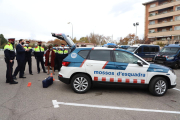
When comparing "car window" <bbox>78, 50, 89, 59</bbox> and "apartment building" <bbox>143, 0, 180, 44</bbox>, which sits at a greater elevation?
"apartment building" <bbox>143, 0, 180, 44</bbox>

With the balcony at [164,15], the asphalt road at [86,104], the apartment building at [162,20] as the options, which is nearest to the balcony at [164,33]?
the apartment building at [162,20]

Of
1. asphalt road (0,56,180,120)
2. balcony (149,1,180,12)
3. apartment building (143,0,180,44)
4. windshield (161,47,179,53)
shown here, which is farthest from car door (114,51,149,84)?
balcony (149,1,180,12)

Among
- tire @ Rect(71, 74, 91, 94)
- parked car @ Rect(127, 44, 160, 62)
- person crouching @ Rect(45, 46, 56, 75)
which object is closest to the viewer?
tire @ Rect(71, 74, 91, 94)

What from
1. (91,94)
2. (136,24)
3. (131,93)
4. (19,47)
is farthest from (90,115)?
(136,24)

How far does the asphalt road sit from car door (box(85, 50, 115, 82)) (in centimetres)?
61

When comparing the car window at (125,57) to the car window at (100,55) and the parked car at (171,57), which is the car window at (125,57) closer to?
the car window at (100,55)

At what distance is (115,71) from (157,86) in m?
1.57

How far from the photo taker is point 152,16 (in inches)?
1849

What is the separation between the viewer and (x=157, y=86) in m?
4.93

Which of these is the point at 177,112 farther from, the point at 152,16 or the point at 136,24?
the point at 152,16

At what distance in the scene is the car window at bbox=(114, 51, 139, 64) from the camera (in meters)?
5.00

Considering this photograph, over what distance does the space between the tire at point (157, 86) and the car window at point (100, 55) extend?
5.73 feet

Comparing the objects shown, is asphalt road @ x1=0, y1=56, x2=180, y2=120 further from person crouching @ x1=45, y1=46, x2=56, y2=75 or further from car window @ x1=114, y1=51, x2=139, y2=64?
person crouching @ x1=45, y1=46, x2=56, y2=75

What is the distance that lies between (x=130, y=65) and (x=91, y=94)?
1731 mm
